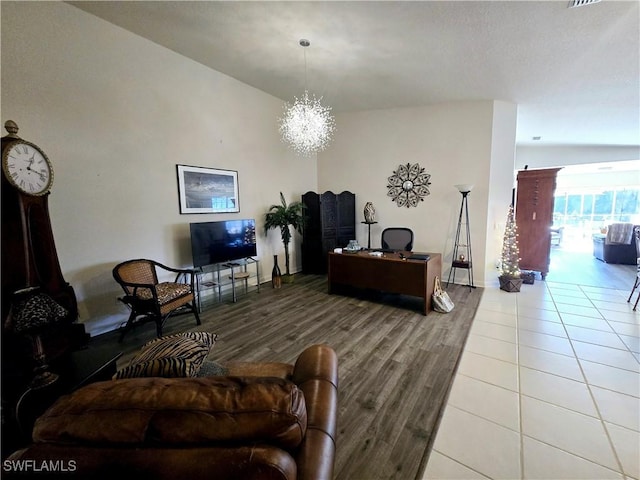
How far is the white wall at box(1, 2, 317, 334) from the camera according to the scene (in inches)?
101

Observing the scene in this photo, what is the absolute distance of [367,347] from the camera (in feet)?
9.17

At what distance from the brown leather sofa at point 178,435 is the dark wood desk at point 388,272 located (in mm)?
2990

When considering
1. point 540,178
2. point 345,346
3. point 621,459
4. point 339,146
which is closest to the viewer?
point 621,459

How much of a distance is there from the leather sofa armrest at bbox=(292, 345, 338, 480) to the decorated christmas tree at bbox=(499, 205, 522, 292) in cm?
427

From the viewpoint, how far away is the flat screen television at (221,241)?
12.1ft

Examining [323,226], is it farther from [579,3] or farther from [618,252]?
[618,252]

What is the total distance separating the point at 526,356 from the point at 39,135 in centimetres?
509

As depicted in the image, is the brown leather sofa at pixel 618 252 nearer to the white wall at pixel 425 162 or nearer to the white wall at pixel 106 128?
the white wall at pixel 425 162

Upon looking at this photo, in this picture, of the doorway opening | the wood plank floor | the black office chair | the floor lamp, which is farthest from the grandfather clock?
the doorway opening

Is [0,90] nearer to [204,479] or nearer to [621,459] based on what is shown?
[204,479]

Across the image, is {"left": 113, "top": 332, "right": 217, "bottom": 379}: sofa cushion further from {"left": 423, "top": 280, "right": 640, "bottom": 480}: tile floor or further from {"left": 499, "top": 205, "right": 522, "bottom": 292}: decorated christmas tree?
{"left": 499, "top": 205, "right": 522, "bottom": 292}: decorated christmas tree

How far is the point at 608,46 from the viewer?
3.04m

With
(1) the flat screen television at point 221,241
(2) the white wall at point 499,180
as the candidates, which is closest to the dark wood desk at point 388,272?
(1) the flat screen television at point 221,241

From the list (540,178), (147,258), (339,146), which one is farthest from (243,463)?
(540,178)
